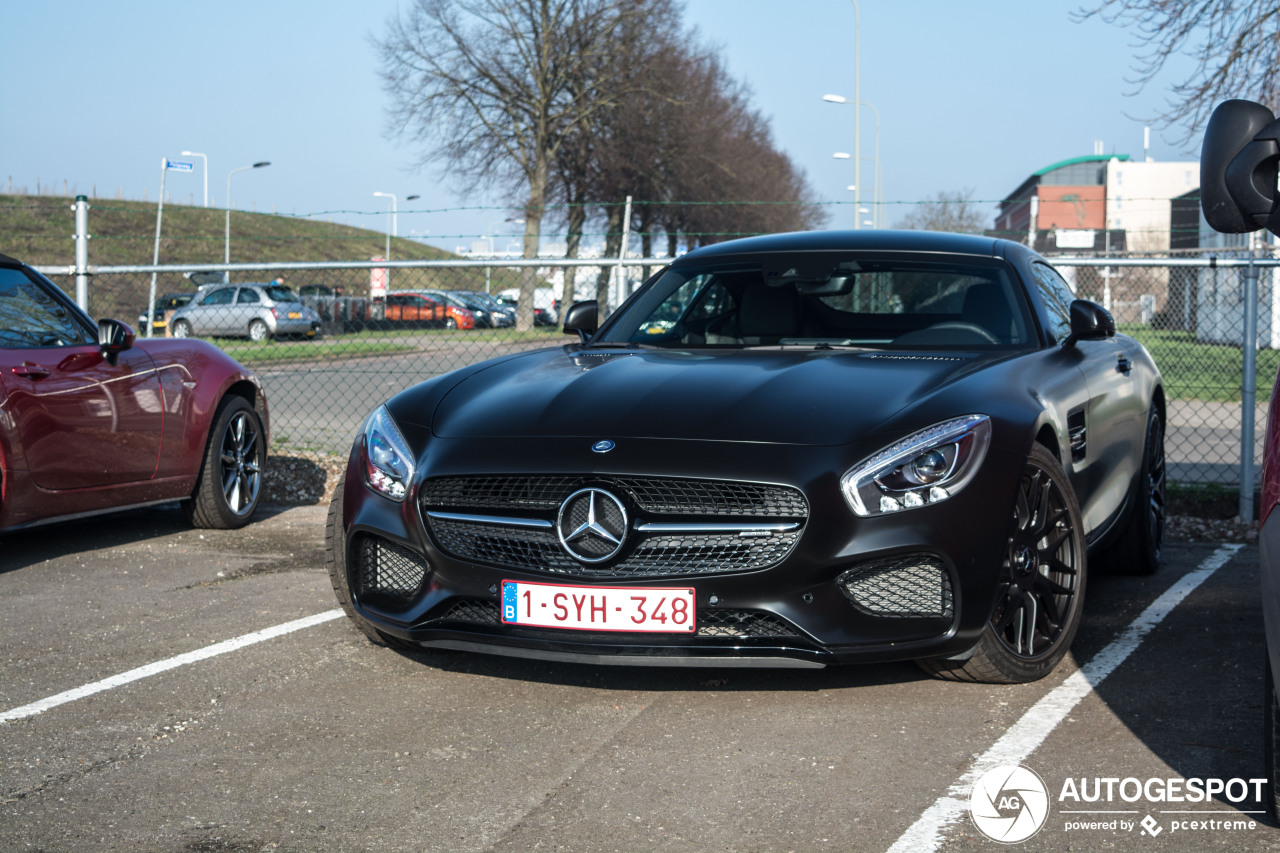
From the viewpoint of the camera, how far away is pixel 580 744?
3.44 metres

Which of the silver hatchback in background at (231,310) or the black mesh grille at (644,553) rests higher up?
the silver hatchback in background at (231,310)

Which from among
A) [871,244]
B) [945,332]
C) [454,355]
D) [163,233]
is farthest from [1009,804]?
[163,233]

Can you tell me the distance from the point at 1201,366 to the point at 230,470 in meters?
14.4

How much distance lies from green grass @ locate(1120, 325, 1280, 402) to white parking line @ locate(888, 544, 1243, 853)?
9.08 m

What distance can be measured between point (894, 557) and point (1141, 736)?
82 cm

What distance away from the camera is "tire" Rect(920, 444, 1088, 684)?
12.1 feet

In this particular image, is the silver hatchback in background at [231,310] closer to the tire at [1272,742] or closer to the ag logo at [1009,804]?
the ag logo at [1009,804]

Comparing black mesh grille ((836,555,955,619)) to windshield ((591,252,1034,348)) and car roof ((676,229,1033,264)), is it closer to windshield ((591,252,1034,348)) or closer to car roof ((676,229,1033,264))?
windshield ((591,252,1034,348))

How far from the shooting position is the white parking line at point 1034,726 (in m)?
2.84

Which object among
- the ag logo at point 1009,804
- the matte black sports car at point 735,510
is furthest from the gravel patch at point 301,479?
the ag logo at point 1009,804

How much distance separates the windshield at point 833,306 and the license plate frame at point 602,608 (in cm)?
159

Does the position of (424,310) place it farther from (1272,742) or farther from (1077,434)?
(1272,742)

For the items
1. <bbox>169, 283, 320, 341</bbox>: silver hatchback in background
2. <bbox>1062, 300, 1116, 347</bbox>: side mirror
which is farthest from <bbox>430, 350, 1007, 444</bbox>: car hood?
Result: <bbox>169, 283, 320, 341</bbox>: silver hatchback in background

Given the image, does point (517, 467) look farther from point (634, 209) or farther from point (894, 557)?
point (634, 209)
